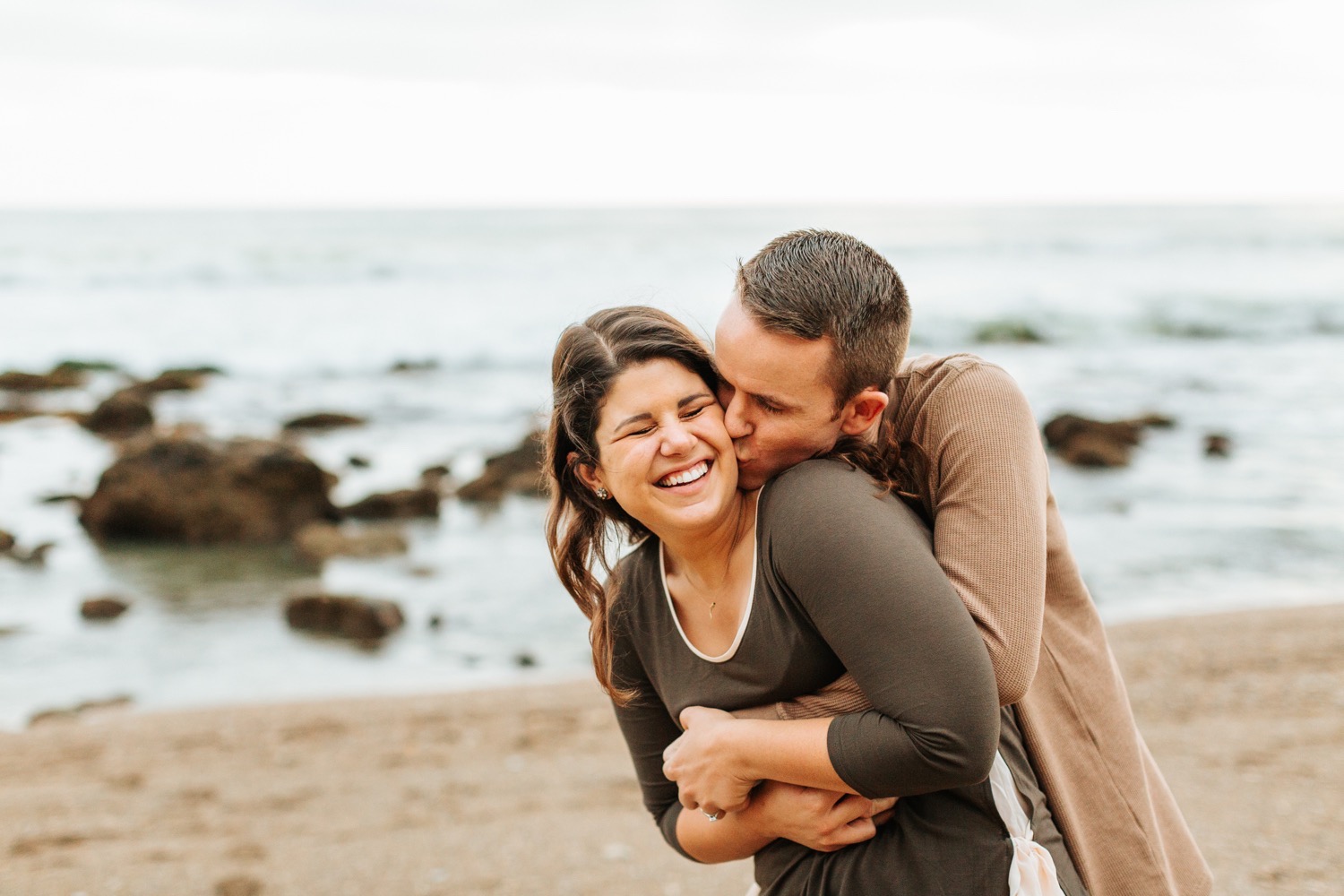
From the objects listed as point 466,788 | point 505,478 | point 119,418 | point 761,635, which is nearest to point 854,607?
point 761,635

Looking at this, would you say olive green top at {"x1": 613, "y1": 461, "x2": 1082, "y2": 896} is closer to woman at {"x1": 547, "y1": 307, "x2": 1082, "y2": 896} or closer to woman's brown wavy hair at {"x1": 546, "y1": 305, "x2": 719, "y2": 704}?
woman at {"x1": 547, "y1": 307, "x2": 1082, "y2": 896}

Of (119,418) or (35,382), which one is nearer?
(119,418)

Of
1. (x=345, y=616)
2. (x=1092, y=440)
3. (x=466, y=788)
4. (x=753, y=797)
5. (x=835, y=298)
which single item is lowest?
(x=1092, y=440)

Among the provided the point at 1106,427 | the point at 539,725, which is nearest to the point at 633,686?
the point at 539,725

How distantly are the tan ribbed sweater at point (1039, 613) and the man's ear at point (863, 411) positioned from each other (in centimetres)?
8

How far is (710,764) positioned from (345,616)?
7386 mm

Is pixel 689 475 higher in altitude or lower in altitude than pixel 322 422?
higher

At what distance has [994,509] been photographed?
2.14 meters

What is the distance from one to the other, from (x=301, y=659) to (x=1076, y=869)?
23.9 ft

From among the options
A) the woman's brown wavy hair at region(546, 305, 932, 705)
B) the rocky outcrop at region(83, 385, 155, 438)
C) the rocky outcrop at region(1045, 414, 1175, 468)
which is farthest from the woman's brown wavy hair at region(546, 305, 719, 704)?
the rocky outcrop at region(83, 385, 155, 438)

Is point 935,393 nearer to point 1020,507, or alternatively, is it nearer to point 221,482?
point 1020,507

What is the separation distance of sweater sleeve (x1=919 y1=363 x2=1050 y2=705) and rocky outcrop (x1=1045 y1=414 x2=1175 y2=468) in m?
13.1

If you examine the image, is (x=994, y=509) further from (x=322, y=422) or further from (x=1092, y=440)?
(x=322, y=422)

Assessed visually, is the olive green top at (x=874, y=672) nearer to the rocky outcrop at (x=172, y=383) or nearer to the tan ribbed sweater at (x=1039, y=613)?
the tan ribbed sweater at (x=1039, y=613)
